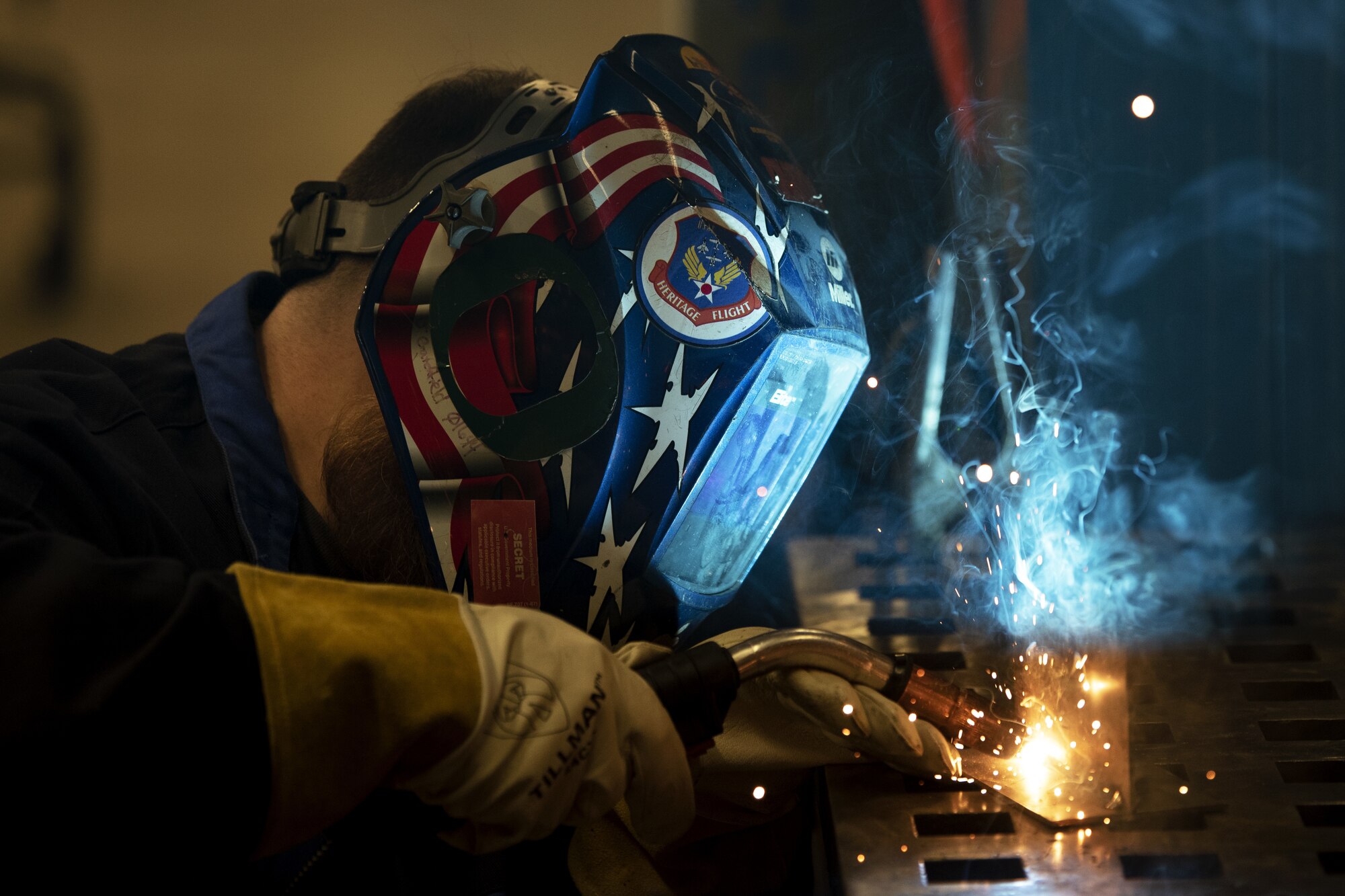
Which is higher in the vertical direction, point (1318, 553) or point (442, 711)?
point (1318, 553)

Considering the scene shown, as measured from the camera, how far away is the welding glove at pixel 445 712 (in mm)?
735

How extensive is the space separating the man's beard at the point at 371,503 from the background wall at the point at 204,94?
501 mm

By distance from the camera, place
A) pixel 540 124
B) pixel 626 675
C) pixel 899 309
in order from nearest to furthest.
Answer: pixel 626 675 < pixel 540 124 < pixel 899 309

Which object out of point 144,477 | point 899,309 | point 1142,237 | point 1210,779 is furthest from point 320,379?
point 1142,237

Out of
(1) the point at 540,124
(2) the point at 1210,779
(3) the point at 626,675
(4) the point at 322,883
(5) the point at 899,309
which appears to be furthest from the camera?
(5) the point at 899,309

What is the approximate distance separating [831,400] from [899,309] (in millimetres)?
511

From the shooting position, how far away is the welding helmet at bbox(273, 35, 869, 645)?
3.87 ft

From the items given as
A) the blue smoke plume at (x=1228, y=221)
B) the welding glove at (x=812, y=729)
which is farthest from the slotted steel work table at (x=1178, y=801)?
the blue smoke plume at (x=1228, y=221)

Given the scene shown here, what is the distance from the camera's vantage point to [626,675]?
0.91 metres

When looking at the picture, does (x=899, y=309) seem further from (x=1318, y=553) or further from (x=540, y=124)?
(x=1318, y=553)

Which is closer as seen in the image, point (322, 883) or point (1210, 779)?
point (1210, 779)

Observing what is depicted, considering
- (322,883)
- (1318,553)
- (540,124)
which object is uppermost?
(540,124)

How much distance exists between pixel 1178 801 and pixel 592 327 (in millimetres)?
874

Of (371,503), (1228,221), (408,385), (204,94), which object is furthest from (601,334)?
(1228,221)
